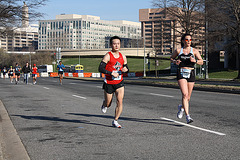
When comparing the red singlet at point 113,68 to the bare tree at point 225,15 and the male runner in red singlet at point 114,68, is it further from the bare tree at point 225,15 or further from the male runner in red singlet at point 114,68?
the bare tree at point 225,15

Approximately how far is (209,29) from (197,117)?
35862 millimetres

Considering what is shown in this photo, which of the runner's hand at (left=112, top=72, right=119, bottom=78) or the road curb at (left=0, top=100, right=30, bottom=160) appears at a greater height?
the runner's hand at (left=112, top=72, right=119, bottom=78)

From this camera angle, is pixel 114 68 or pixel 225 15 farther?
pixel 225 15

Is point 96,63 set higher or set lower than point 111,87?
higher

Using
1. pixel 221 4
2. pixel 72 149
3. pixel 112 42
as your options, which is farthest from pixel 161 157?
pixel 221 4

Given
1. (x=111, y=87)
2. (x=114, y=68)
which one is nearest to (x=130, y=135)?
(x=111, y=87)

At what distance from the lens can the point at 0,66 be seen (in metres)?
135

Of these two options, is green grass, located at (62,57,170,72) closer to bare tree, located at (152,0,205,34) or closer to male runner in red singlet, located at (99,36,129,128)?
bare tree, located at (152,0,205,34)

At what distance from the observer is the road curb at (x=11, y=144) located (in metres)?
5.55

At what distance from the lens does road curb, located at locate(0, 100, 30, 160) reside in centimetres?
555

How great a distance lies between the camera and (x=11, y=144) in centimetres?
643

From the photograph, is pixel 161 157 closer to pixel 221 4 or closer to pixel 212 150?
pixel 212 150

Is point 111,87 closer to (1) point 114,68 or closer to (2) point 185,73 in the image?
(1) point 114,68

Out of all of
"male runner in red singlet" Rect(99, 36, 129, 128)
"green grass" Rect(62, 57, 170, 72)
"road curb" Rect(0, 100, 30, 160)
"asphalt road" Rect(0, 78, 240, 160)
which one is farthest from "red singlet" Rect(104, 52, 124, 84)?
"green grass" Rect(62, 57, 170, 72)
